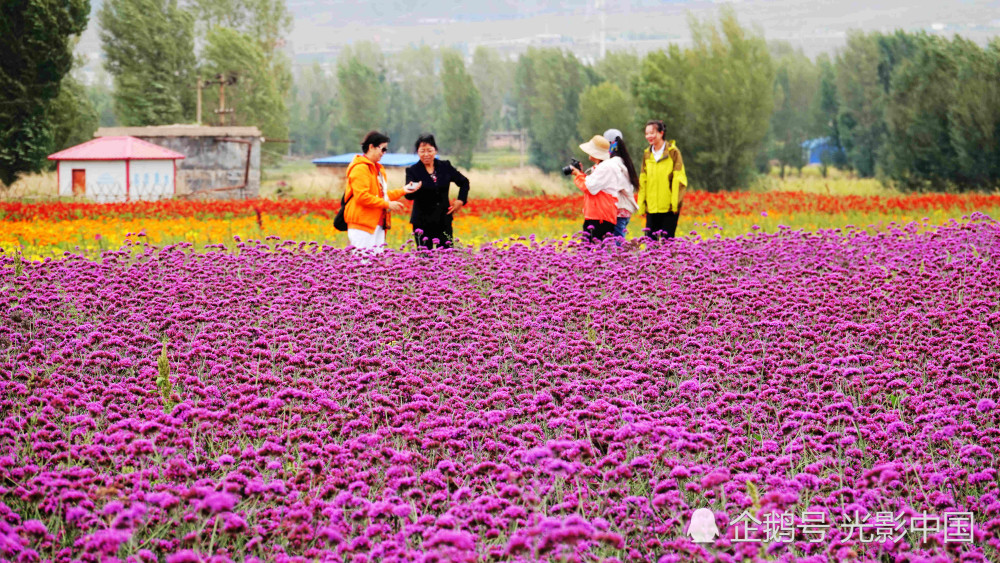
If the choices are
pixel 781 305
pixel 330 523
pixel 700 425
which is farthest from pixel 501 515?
pixel 781 305

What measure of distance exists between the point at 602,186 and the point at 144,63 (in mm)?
43455

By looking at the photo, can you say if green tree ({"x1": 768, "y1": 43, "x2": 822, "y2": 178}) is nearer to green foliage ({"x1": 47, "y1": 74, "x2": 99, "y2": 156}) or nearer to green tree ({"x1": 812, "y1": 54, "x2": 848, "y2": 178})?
green tree ({"x1": 812, "y1": 54, "x2": 848, "y2": 178})

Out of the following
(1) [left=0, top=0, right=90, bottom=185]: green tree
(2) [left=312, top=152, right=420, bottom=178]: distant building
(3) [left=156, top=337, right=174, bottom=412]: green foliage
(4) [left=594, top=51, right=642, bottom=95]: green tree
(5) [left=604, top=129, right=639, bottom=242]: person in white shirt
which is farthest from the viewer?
(4) [left=594, top=51, right=642, bottom=95]: green tree

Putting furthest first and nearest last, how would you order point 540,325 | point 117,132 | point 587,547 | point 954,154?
point 117,132 → point 954,154 → point 540,325 → point 587,547

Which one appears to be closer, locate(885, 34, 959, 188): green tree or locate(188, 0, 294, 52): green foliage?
locate(885, 34, 959, 188): green tree

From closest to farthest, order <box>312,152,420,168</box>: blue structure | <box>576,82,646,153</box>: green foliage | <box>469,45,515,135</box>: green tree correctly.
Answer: <box>576,82,646,153</box>: green foliage
<box>312,152,420,168</box>: blue structure
<box>469,45,515,135</box>: green tree

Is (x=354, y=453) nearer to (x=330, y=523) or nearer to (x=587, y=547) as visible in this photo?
(x=330, y=523)

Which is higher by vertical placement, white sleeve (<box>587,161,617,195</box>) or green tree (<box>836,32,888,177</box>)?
green tree (<box>836,32,888,177</box>)

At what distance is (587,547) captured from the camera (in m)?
3.55

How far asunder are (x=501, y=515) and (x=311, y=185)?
33150 mm

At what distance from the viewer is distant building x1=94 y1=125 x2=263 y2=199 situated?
29562 mm

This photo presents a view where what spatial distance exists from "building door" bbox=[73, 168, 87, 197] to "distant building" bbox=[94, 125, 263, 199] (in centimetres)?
269

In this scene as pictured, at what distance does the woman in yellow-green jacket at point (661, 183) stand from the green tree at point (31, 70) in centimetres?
2339

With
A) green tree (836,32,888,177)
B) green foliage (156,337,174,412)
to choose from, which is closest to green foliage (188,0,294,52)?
green tree (836,32,888,177)
